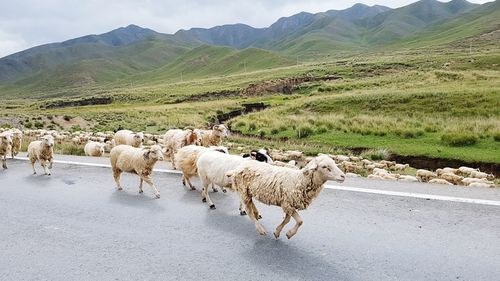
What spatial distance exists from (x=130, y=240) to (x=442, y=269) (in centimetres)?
453

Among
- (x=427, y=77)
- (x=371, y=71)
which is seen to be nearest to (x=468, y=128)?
(x=427, y=77)

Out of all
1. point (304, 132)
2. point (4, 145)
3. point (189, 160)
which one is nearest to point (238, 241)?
point (189, 160)

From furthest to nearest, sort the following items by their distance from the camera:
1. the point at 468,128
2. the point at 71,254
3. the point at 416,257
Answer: the point at 468,128
the point at 71,254
the point at 416,257

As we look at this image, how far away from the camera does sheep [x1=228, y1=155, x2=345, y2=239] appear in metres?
6.04

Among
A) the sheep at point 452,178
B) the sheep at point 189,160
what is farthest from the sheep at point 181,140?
the sheep at point 452,178

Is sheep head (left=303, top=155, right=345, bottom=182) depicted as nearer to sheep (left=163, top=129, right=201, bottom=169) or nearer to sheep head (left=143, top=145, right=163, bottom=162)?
sheep head (left=143, top=145, right=163, bottom=162)

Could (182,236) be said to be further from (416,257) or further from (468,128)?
(468,128)

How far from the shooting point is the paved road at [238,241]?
5363 millimetres

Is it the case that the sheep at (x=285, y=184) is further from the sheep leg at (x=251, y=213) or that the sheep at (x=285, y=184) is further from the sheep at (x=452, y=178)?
the sheep at (x=452, y=178)

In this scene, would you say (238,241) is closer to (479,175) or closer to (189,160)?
(189,160)

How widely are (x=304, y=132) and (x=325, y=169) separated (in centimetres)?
2009

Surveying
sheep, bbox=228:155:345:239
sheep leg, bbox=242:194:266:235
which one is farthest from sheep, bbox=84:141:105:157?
sheep leg, bbox=242:194:266:235

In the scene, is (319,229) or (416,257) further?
(319,229)

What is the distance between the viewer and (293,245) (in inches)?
241
